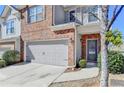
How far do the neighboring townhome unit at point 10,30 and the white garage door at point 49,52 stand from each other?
230 centimetres

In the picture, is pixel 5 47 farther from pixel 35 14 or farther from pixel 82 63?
pixel 82 63

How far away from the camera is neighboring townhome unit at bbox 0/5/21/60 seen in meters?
22.5

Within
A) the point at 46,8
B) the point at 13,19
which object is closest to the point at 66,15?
the point at 46,8

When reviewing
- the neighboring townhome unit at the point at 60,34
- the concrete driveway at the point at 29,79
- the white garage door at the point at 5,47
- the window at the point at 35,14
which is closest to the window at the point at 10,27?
the white garage door at the point at 5,47

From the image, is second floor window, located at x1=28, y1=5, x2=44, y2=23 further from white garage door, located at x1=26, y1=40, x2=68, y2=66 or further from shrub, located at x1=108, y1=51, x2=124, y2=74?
shrub, located at x1=108, y1=51, x2=124, y2=74

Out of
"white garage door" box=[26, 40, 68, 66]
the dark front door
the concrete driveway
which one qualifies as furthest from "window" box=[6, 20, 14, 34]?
the dark front door

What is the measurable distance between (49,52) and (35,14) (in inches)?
166

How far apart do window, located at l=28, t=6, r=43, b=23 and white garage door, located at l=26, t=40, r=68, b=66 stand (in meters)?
2.27

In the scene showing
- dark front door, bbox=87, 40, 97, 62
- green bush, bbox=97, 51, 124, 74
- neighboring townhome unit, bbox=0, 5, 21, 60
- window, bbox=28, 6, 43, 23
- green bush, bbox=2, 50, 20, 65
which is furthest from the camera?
neighboring townhome unit, bbox=0, 5, 21, 60

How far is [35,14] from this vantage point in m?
20.0

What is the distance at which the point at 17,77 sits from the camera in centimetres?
1437

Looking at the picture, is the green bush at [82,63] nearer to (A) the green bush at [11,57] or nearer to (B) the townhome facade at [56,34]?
(B) the townhome facade at [56,34]

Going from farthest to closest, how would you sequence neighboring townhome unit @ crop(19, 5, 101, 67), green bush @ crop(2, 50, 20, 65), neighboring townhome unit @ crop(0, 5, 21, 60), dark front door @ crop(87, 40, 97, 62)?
neighboring townhome unit @ crop(0, 5, 21, 60)
green bush @ crop(2, 50, 20, 65)
dark front door @ crop(87, 40, 97, 62)
neighboring townhome unit @ crop(19, 5, 101, 67)
